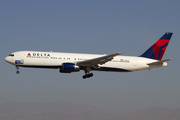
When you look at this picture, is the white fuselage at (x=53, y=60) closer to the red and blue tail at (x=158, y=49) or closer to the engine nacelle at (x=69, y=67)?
the engine nacelle at (x=69, y=67)

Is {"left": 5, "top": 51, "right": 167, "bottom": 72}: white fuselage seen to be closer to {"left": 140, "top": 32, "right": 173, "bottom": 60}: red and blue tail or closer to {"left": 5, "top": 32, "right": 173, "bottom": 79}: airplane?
{"left": 5, "top": 32, "right": 173, "bottom": 79}: airplane

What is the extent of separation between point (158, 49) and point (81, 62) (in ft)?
56.5

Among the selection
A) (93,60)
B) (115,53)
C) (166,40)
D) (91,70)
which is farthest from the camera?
(166,40)

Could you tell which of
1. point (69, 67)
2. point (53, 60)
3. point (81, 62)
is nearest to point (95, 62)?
point (81, 62)

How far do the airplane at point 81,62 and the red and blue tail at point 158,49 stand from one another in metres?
0.74

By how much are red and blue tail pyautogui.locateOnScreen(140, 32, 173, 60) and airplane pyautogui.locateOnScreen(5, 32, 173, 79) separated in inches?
29.0

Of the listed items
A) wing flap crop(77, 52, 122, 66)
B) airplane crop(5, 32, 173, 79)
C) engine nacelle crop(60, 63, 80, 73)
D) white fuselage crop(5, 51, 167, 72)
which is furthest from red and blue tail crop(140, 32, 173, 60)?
engine nacelle crop(60, 63, 80, 73)

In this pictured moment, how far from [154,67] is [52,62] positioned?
18903 millimetres

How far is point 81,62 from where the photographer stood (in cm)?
5097

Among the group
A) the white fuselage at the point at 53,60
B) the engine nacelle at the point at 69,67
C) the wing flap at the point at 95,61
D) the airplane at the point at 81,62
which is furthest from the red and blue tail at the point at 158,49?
the engine nacelle at the point at 69,67

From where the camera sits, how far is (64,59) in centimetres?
5169

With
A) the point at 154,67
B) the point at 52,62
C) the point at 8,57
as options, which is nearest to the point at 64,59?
the point at 52,62

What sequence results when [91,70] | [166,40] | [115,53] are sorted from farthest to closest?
[166,40] < [91,70] < [115,53]

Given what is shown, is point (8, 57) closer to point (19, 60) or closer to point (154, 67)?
point (19, 60)
